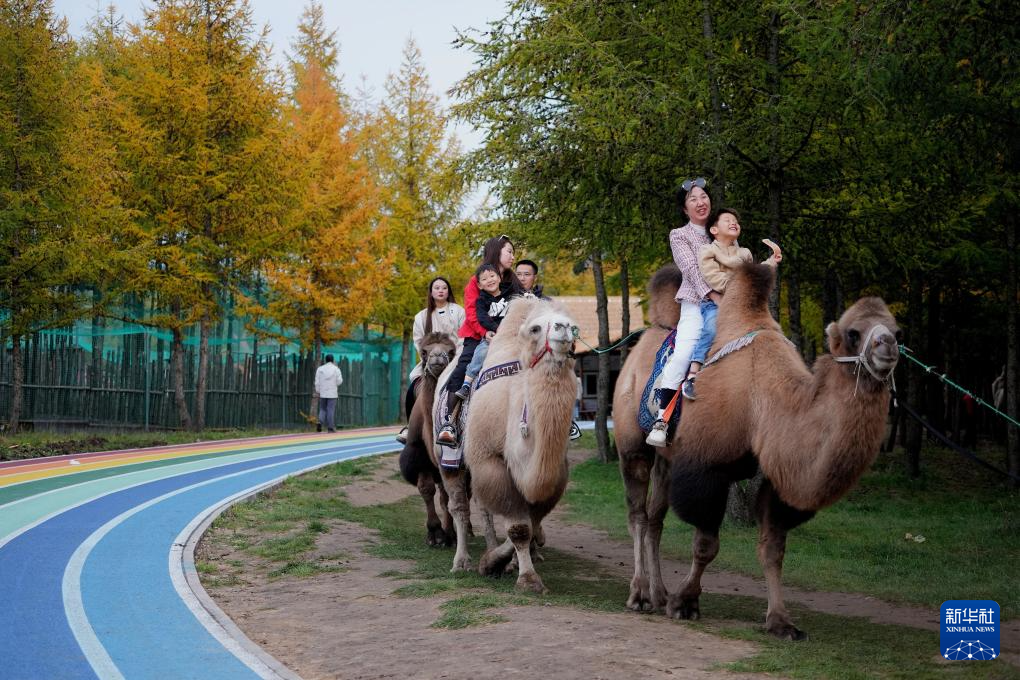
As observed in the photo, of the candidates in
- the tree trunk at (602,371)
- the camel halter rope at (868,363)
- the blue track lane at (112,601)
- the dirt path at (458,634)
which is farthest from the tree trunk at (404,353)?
the camel halter rope at (868,363)

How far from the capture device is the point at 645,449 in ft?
30.2

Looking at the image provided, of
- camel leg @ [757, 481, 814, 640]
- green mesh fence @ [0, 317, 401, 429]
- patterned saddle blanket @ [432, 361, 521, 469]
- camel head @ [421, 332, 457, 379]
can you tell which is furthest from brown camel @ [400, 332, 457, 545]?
green mesh fence @ [0, 317, 401, 429]

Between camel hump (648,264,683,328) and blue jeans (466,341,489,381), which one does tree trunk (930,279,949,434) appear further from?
blue jeans (466,341,489,381)

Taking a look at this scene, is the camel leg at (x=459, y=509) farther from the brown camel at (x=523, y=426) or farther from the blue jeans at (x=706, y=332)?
the blue jeans at (x=706, y=332)

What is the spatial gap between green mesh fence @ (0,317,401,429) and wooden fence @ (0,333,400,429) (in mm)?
24

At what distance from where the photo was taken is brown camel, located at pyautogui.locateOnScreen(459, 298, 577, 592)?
8.65 m

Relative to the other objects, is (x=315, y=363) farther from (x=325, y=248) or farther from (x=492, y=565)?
(x=492, y=565)

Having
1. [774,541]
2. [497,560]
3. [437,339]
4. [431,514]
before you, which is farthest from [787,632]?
[431,514]

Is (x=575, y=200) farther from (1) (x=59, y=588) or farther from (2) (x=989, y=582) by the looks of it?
(1) (x=59, y=588)

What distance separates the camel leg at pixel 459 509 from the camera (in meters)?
10.2

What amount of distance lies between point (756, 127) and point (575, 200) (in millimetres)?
2681

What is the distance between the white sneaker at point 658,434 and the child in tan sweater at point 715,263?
281 mm

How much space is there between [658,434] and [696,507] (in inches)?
→ 25.0

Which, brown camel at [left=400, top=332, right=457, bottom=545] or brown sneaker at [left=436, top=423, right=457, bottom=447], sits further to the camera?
brown camel at [left=400, top=332, right=457, bottom=545]
